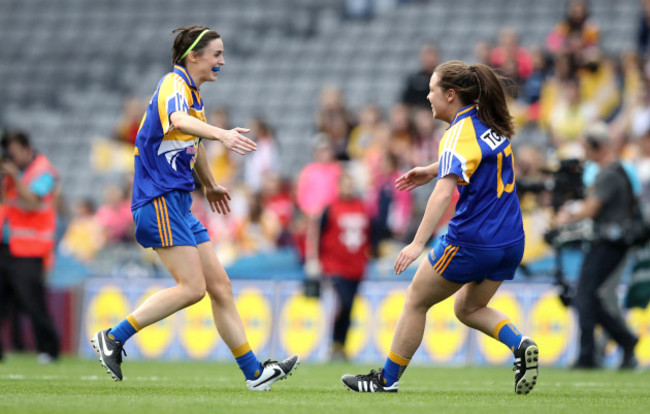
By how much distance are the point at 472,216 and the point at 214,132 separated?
170 cm

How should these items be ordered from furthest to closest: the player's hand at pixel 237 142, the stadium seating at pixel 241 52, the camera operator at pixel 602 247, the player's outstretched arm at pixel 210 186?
the stadium seating at pixel 241 52
the camera operator at pixel 602 247
the player's outstretched arm at pixel 210 186
the player's hand at pixel 237 142

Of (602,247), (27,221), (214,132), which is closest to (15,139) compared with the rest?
(27,221)

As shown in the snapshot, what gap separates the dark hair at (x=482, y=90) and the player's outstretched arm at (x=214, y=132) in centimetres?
139

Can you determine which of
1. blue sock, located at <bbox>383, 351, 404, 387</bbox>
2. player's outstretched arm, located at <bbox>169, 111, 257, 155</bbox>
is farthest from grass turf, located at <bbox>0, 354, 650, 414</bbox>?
player's outstretched arm, located at <bbox>169, 111, 257, 155</bbox>

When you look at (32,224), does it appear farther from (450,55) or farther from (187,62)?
(450,55)

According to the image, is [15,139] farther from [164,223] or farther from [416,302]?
[416,302]

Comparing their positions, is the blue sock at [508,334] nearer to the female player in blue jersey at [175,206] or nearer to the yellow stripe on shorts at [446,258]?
the yellow stripe on shorts at [446,258]

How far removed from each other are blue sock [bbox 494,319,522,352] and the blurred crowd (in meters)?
6.63

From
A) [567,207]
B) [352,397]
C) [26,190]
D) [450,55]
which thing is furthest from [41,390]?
[450,55]

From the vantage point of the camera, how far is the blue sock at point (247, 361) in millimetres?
7605

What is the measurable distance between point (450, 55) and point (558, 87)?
4336 mm

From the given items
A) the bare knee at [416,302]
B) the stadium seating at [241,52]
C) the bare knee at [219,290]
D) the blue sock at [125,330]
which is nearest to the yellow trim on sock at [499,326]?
the bare knee at [416,302]

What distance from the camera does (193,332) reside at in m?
14.4

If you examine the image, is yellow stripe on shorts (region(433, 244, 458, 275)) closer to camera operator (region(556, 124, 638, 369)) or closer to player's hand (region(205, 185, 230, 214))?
player's hand (region(205, 185, 230, 214))
